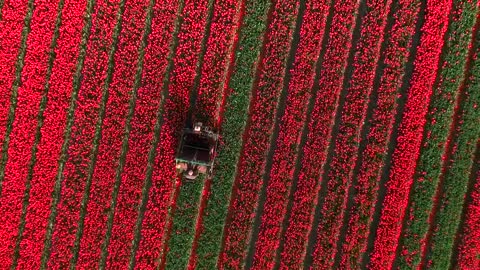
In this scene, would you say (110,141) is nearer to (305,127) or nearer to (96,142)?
(96,142)

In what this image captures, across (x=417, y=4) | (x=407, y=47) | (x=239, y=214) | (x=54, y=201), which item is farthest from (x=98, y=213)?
(x=417, y=4)

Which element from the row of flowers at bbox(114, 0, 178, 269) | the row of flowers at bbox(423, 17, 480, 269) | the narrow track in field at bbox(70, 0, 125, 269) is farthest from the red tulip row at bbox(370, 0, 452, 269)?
the narrow track in field at bbox(70, 0, 125, 269)

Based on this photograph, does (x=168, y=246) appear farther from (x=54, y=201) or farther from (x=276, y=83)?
(x=276, y=83)

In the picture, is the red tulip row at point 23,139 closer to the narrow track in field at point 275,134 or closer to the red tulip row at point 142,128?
the red tulip row at point 142,128

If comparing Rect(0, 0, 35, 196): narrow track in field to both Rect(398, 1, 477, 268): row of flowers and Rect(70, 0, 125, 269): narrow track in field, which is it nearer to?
Rect(70, 0, 125, 269): narrow track in field

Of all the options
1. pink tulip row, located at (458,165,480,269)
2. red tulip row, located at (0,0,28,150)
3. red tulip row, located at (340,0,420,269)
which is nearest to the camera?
pink tulip row, located at (458,165,480,269)

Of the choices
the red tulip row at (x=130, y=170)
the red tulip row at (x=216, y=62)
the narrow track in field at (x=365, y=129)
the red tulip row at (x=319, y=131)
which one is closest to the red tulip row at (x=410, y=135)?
the narrow track in field at (x=365, y=129)
